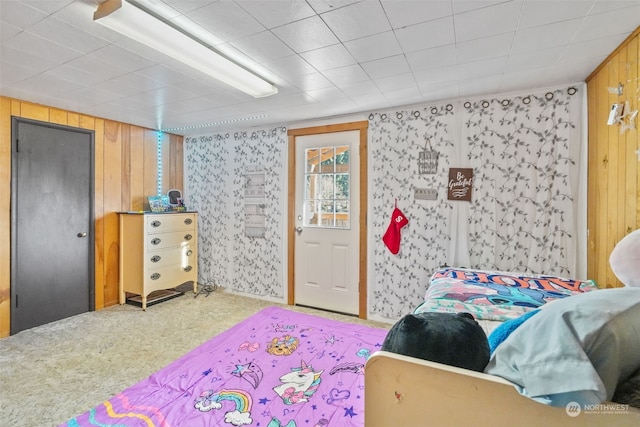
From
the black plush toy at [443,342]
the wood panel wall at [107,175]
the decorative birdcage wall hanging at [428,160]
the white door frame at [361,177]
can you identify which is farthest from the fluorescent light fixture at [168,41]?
the wood panel wall at [107,175]

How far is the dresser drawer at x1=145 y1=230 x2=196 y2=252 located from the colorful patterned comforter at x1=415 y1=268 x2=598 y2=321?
3102 millimetres

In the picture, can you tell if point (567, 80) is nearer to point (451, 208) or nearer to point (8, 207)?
point (451, 208)

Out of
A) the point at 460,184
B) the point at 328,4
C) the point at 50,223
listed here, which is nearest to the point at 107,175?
the point at 50,223

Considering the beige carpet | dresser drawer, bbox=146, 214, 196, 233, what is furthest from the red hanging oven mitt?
dresser drawer, bbox=146, 214, 196, 233

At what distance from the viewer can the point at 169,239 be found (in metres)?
3.75

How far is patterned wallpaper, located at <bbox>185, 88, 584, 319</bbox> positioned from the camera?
8.22ft

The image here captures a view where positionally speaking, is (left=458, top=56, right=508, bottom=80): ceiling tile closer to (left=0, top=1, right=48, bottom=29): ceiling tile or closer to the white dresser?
(left=0, top=1, right=48, bottom=29): ceiling tile

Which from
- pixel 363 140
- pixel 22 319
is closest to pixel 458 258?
pixel 363 140

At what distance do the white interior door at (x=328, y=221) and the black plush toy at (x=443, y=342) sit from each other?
2261 mm

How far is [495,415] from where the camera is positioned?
82cm

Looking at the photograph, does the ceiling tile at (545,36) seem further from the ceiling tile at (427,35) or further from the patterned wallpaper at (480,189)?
the patterned wallpaper at (480,189)

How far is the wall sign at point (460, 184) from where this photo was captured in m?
2.79

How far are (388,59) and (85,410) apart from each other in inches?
115

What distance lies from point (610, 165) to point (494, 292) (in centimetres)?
117
